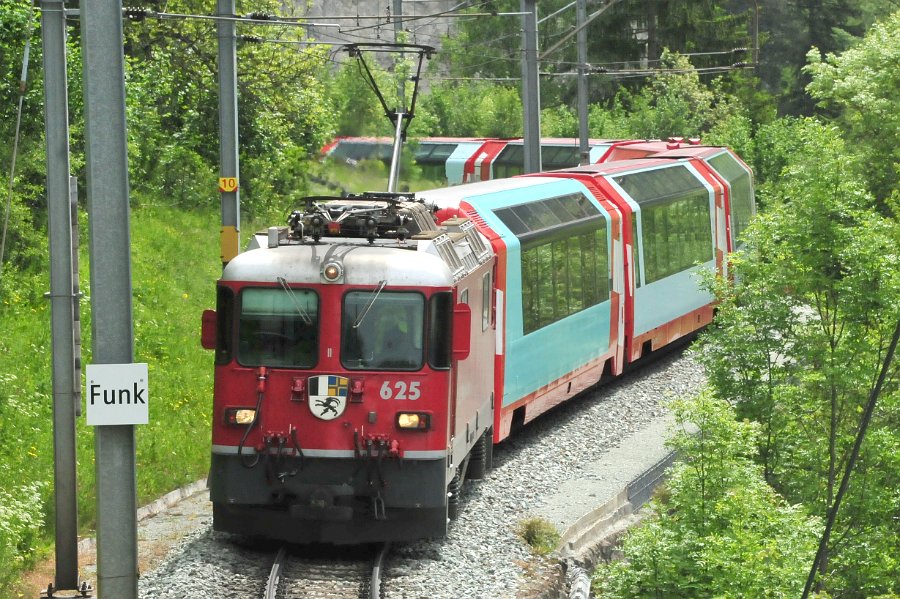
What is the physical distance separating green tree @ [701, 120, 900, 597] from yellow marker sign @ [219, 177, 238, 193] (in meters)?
7.36

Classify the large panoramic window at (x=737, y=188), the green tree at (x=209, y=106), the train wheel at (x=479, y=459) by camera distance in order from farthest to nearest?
the green tree at (x=209, y=106)
the large panoramic window at (x=737, y=188)
the train wheel at (x=479, y=459)

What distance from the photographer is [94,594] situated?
36.1ft

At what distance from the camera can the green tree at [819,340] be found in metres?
19.4

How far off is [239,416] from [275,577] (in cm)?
135

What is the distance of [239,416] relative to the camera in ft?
37.9

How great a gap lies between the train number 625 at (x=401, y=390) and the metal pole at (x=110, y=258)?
2.60m

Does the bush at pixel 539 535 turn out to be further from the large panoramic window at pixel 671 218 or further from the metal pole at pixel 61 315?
the large panoramic window at pixel 671 218

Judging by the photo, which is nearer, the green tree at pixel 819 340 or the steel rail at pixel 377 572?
the steel rail at pixel 377 572

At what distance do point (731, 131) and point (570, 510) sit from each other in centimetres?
3391

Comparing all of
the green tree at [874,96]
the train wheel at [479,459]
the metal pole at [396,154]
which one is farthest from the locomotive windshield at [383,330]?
the green tree at [874,96]

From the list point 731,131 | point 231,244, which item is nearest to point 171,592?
point 231,244

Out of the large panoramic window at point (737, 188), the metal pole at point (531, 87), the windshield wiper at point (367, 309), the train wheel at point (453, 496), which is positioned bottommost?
the train wheel at point (453, 496)

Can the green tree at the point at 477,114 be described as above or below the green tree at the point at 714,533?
above

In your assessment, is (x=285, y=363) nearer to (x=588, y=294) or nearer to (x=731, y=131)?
(x=588, y=294)
